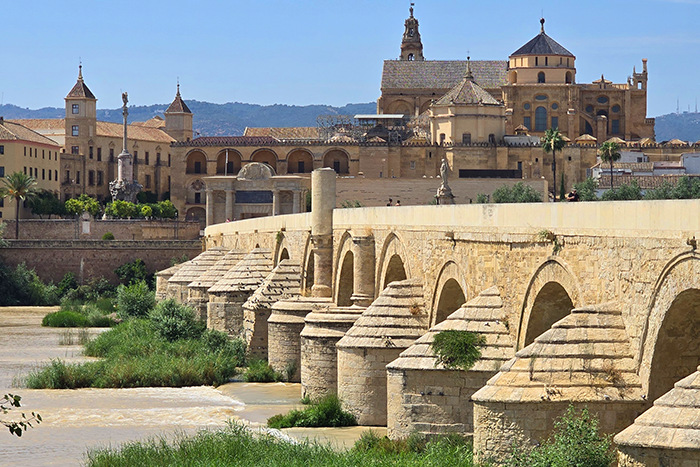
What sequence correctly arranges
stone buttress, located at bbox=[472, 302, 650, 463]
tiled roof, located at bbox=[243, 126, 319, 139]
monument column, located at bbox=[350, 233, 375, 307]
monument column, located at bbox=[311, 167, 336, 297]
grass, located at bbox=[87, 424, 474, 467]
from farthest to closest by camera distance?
tiled roof, located at bbox=[243, 126, 319, 139] → monument column, located at bbox=[311, 167, 336, 297] → monument column, located at bbox=[350, 233, 375, 307] → grass, located at bbox=[87, 424, 474, 467] → stone buttress, located at bbox=[472, 302, 650, 463]

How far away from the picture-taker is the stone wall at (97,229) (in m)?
73.2

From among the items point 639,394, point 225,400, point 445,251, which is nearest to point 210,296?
point 225,400

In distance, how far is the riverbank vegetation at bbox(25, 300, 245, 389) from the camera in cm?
2655

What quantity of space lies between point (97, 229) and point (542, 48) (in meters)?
34.8

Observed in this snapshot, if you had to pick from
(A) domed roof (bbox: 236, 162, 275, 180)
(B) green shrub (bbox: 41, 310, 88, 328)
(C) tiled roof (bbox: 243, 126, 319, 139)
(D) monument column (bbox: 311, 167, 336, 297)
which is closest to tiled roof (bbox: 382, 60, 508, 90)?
(C) tiled roof (bbox: 243, 126, 319, 139)

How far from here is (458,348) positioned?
15594 mm

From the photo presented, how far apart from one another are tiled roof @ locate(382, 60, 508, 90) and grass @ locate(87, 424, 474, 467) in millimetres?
72888

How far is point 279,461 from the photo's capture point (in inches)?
609

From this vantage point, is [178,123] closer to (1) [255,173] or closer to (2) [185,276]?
(1) [255,173]

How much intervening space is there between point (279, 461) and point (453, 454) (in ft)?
8.08

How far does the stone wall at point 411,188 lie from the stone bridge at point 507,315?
44778 millimetres

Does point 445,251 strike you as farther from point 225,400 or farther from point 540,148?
point 540,148

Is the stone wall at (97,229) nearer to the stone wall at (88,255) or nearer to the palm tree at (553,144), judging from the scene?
the stone wall at (88,255)

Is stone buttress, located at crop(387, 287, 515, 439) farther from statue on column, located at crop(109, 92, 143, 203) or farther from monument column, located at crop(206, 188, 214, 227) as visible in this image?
statue on column, located at crop(109, 92, 143, 203)
